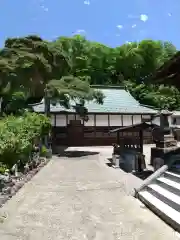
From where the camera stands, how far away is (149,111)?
2858cm

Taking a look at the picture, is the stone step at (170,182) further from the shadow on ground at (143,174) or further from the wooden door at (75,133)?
the wooden door at (75,133)

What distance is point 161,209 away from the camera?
20.7 ft

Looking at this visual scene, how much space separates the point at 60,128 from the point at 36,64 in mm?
9387

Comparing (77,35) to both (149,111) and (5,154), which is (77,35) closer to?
(149,111)

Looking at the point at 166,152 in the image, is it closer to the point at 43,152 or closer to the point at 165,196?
the point at 165,196

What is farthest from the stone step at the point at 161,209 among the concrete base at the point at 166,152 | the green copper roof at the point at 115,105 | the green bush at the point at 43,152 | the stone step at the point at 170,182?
the green copper roof at the point at 115,105

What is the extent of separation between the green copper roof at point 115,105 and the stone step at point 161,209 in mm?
19517

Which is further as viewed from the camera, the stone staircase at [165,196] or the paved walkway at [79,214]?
the stone staircase at [165,196]

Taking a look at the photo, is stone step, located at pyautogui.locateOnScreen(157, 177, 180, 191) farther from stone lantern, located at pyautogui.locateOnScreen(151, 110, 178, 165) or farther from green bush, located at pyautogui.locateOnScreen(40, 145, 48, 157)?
green bush, located at pyautogui.locateOnScreen(40, 145, 48, 157)

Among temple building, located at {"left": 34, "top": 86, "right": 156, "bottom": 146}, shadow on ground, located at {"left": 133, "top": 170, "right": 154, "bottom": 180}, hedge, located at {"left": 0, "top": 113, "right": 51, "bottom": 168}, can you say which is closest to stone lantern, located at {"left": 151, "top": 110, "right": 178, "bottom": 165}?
shadow on ground, located at {"left": 133, "top": 170, "right": 154, "bottom": 180}

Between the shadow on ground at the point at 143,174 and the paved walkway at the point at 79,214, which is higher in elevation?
the paved walkway at the point at 79,214

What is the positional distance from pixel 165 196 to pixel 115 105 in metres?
22.8

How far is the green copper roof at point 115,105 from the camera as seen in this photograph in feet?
89.8

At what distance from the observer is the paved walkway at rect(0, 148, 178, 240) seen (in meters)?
5.31
